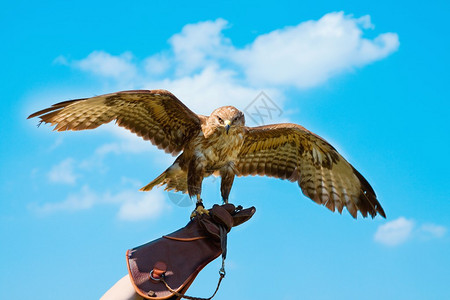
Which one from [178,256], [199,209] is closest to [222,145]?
[199,209]

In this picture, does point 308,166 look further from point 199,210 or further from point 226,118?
point 199,210

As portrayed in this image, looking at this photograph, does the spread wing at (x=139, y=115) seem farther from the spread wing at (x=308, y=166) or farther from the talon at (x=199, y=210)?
the talon at (x=199, y=210)

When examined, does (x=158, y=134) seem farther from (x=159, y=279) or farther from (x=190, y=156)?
(x=159, y=279)

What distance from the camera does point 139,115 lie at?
591 cm

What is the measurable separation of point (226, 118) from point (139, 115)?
110 centimetres

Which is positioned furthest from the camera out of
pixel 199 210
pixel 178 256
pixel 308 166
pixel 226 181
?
pixel 308 166

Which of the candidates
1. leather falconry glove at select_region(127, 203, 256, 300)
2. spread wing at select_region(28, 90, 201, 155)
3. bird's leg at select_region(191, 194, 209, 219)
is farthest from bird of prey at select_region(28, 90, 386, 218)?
leather falconry glove at select_region(127, 203, 256, 300)

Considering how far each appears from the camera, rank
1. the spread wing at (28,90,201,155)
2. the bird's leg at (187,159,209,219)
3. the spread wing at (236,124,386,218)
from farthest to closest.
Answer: the spread wing at (236,124,386,218), the spread wing at (28,90,201,155), the bird's leg at (187,159,209,219)

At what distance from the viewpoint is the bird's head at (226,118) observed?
5.51 m

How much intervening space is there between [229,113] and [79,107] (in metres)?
1.66

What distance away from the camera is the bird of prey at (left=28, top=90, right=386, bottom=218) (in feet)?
18.2

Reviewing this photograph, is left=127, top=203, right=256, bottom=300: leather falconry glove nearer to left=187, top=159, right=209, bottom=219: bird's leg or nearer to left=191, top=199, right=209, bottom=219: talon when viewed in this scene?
left=191, top=199, right=209, bottom=219: talon

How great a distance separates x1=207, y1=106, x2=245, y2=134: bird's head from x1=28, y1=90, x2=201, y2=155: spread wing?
28cm

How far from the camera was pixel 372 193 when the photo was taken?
5.96 m
